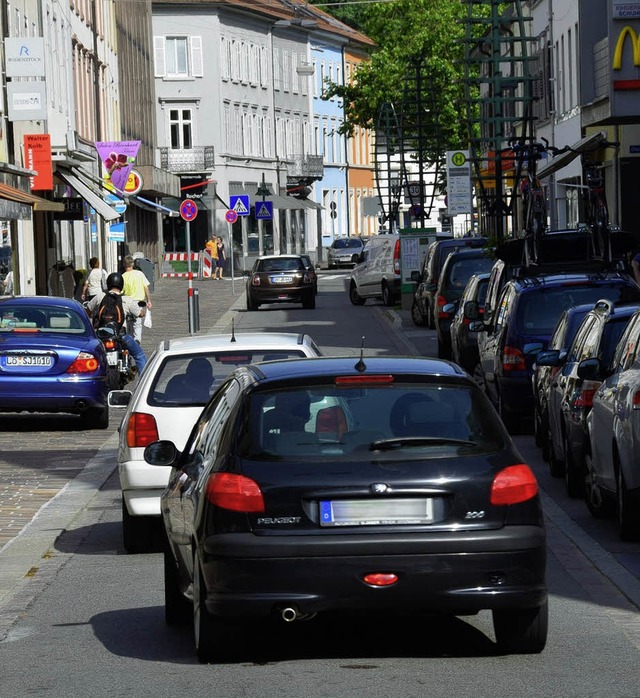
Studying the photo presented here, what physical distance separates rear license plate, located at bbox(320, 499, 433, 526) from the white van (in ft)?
131

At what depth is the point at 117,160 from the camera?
2064 inches

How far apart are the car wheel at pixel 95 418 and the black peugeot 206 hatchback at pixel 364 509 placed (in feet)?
44.1

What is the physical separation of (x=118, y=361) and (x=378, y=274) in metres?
24.0

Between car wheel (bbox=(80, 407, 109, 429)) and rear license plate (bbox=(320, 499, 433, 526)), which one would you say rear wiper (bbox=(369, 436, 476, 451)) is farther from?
car wheel (bbox=(80, 407, 109, 429))

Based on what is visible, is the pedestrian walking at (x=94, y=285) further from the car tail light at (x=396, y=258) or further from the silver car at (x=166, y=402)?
the silver car at (x=166, y=402)

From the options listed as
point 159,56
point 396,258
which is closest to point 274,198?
point 159,56

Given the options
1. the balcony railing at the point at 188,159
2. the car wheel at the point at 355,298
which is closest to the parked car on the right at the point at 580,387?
the car wheel at the point at 355,298

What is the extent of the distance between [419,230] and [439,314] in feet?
50.0

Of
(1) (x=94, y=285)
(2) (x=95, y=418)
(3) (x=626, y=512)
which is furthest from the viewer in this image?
(1) (x=94, y=285)

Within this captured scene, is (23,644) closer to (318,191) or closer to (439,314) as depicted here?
(439,314)

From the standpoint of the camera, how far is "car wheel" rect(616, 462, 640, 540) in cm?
1127

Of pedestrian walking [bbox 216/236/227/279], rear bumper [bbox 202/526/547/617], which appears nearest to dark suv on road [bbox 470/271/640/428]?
rear bumper [bbox 202/526/547/617]

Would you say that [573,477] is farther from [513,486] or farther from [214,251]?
[214,251]

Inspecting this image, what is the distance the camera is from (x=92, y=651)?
8.28 metres
